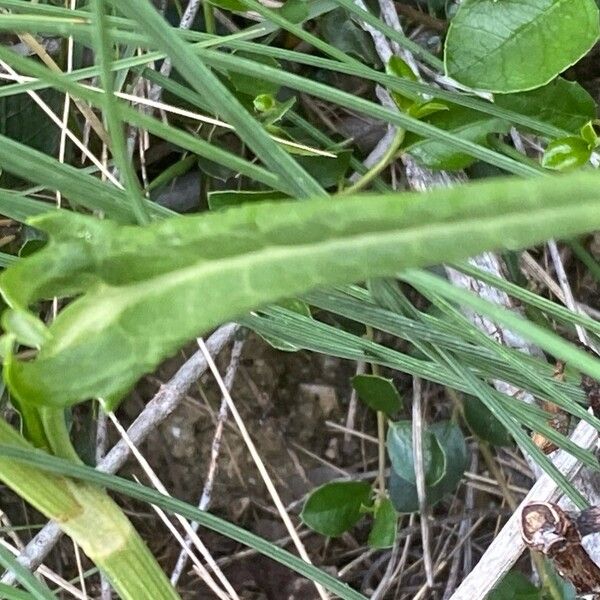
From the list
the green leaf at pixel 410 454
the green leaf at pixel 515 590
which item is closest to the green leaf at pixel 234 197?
the green leaf at pixel 410 454

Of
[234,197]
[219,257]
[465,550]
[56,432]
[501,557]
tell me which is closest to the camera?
[219,257]

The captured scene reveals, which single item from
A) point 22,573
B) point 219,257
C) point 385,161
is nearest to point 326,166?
point 385,161

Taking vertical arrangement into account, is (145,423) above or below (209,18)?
below

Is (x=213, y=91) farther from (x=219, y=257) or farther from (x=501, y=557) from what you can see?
(x=501, y=557)

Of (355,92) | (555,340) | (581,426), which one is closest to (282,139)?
(355,92)

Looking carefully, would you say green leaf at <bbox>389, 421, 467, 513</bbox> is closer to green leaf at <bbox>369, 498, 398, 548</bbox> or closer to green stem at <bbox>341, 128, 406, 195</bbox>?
green leaf at <bbox>369, 498, 398, 548</bbox>
